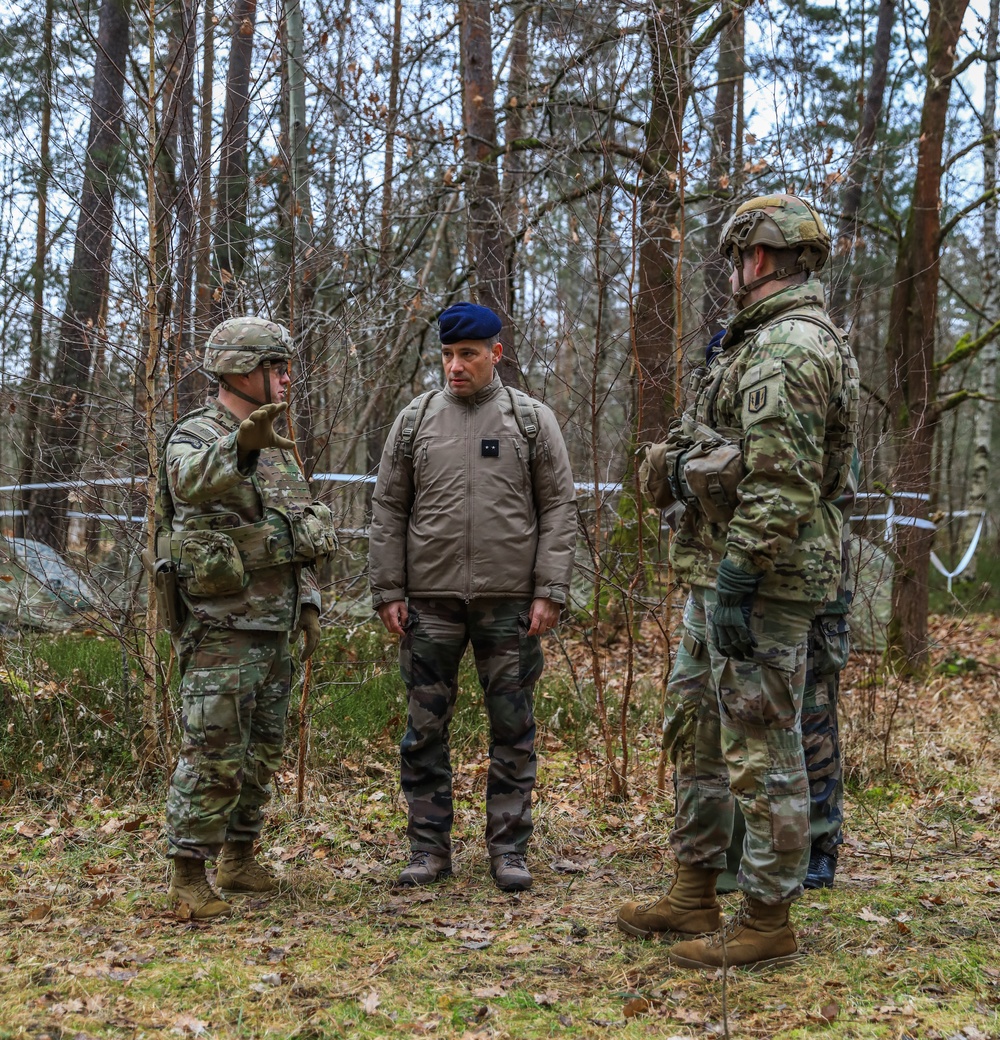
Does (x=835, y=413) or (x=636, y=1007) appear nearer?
(x=636, y=1007)

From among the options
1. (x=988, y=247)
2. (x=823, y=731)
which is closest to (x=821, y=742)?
(x=823, y=731)

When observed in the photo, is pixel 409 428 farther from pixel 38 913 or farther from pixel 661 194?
pixel 661 194

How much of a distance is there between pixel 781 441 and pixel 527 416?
1.59m

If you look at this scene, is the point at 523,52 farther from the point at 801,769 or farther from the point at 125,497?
the point at 801,769

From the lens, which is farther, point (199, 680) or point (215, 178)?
point (215, 178)

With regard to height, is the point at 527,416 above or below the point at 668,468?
above

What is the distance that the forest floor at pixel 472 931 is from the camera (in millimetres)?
2951

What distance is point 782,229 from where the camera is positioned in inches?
131

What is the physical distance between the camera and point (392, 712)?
652 centimetres

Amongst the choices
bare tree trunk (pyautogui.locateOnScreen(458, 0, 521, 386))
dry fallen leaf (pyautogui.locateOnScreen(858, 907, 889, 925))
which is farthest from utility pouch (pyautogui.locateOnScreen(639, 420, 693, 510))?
bare tree trunk (pyautogui.locateOnScreen(458, 0, 521, 386))

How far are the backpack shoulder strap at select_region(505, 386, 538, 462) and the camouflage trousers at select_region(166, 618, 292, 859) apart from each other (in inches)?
55.0

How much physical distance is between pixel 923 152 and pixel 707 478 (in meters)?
7.62

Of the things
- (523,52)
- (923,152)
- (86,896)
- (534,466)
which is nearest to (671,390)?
(534,466)

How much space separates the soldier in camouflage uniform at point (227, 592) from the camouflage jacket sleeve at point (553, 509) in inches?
37.5
